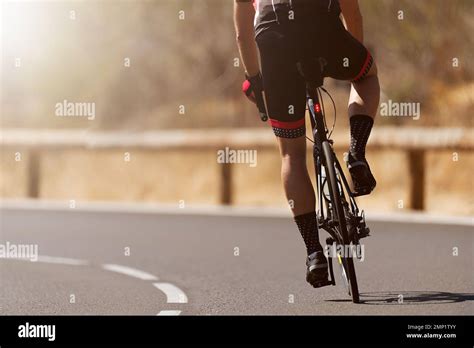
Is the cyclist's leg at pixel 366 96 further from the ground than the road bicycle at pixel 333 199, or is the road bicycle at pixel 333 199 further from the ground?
the cyclist's leg at pixel 366 96

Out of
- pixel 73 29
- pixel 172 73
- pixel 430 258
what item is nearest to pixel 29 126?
pixel 73 29

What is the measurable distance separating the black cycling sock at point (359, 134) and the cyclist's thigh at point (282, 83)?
307 mm

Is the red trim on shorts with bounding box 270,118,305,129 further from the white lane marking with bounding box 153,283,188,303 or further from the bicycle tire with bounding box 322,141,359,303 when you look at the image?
the white lane marking with bounding box 153,283,188,303

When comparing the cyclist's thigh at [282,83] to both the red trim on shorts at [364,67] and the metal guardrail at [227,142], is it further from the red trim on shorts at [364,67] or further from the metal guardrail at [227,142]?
the metal guardrail at [227,142]

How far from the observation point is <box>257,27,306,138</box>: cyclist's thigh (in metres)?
7.37

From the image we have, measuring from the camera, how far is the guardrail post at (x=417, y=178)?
1566 cm

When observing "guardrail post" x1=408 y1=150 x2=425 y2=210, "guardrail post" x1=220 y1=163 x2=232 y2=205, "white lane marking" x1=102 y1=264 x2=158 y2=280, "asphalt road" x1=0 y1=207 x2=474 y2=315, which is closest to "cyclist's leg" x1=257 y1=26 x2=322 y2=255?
"asphalt road" x1=0 y1=207 x2=474 y2=315

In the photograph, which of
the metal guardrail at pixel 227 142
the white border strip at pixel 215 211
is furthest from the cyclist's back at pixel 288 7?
the metal guardrail at pixel 227 142

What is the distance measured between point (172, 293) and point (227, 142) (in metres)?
9.11

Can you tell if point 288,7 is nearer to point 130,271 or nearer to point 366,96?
point 366,96

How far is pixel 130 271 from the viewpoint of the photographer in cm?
1034

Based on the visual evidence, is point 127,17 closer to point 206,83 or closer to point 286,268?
point 206,83

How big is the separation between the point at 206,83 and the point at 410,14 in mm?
7411

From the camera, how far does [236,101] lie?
→ 85.8 feet
